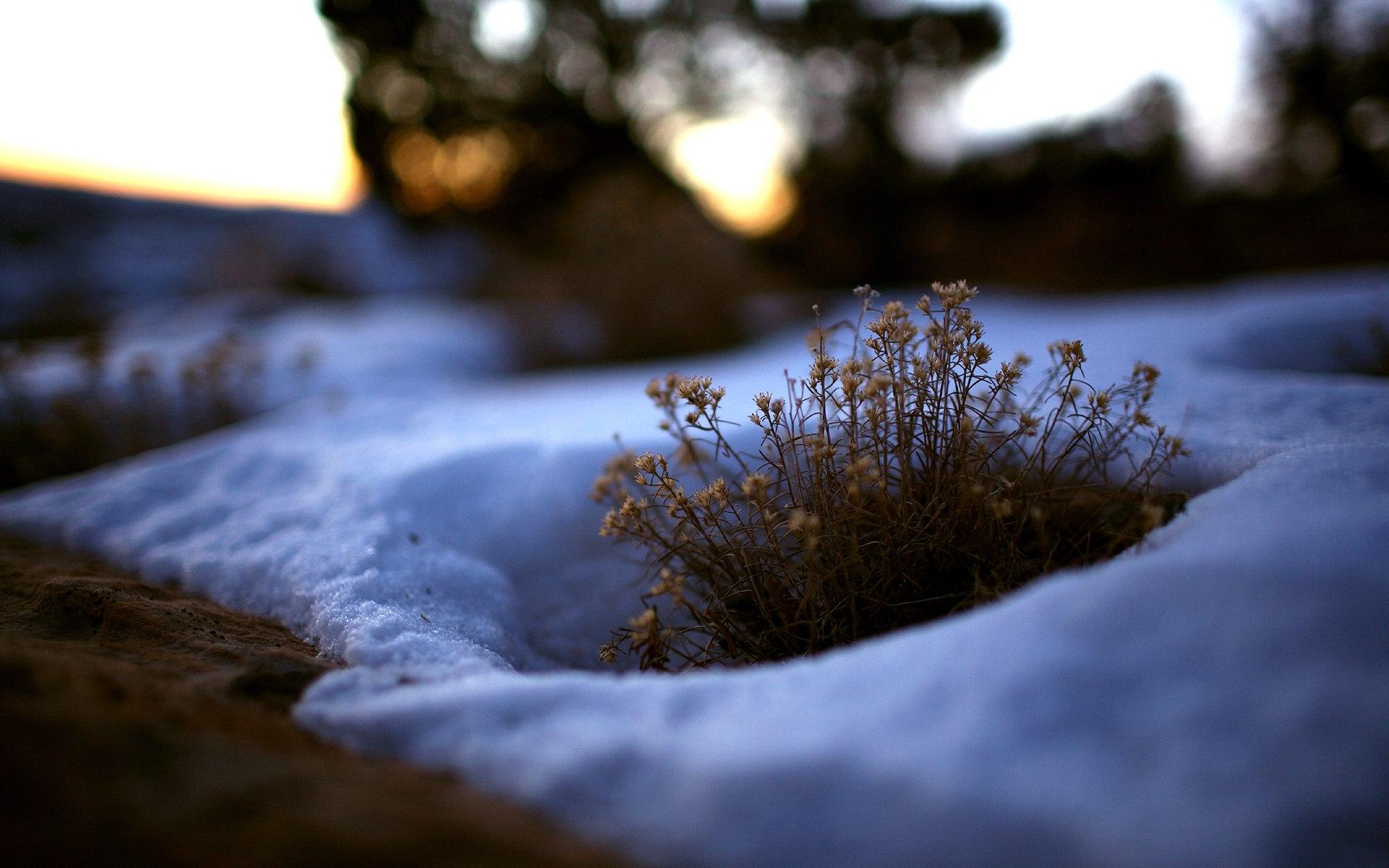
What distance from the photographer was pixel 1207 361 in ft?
11.3

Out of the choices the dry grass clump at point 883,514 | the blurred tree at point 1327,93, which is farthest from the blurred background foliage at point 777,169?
the dry grass clump at point 883,514

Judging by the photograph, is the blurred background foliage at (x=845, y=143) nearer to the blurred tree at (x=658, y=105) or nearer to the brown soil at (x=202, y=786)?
the blurred tree at (x=658, y=105)

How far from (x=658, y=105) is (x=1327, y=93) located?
11.6 metres

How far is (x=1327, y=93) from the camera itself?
11.5 meters

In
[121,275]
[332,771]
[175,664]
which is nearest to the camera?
[332,771]

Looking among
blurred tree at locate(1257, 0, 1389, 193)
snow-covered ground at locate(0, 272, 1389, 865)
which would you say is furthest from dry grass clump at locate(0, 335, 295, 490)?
blurred tree at locate(1257, 0, 1389, 193)

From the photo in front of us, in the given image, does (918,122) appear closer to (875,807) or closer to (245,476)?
(245,476)

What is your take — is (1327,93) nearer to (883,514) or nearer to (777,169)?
(777,169)

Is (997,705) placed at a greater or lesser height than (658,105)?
lesser

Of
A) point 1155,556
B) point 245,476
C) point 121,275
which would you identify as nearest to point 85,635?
point 245,476

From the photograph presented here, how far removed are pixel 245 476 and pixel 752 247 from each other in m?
12.6

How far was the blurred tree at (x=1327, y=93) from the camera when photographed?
11219 mm

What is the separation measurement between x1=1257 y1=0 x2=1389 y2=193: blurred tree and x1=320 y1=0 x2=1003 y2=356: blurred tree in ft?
15.2

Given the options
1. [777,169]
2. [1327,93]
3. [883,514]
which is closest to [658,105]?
[777,169]
